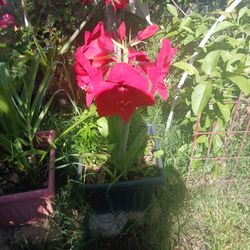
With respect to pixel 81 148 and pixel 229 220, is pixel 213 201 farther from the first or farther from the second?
pixel 81 148

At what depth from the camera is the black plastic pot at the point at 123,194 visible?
147 cm

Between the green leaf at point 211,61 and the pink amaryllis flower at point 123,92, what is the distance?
57cm

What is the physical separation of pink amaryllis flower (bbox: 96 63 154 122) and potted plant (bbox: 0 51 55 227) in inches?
24.9

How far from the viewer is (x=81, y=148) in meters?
1.68

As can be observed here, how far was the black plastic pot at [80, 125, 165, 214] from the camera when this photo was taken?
1470 millimetres

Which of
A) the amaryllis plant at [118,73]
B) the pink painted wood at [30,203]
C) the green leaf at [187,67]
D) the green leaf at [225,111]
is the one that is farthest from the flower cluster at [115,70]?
the pink painted wood at [30,203]

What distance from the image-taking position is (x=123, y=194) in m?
1.55

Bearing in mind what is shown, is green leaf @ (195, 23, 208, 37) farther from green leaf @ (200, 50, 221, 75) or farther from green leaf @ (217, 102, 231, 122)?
green leaf @ (217, 102, 231, 122)

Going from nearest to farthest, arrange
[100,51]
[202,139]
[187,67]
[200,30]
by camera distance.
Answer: [100,51] < [187,67] < [200,30] < [202,139]

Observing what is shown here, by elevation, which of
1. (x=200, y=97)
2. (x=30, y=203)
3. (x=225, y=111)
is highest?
(x=200, y=97)

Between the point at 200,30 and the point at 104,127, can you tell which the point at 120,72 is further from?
the point at 200,30

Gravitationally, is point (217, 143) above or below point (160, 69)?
below

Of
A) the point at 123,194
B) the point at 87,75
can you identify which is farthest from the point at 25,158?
the point at 87,75

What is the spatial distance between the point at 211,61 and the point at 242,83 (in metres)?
0.17
